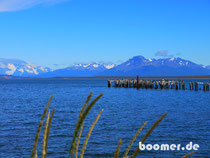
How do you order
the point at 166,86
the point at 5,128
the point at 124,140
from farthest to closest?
the point at 166,86, the point at 5,128, the point at 124,140

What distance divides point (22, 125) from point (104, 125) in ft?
20.8

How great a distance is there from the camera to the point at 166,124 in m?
21.9

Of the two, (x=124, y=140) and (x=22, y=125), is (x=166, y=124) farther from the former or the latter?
(x=22, y=125)

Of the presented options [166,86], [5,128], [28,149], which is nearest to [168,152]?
[28,149]

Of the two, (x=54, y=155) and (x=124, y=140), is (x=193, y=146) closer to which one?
(x=124, y=140)

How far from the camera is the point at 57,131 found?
63.9 ft

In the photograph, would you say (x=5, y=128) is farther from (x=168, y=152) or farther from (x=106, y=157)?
(x=168, y=152)

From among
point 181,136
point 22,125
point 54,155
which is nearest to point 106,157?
point 54,155

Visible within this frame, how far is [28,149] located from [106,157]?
4339mm

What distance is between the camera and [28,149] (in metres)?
15.1

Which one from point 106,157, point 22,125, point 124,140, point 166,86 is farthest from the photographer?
point 166,86

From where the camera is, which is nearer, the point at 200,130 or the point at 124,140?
the point at 124,140

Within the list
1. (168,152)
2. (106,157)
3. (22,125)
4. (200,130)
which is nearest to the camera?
(106,157)

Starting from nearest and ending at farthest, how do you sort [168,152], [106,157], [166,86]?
[106,157] < [168,152] < [166,86]
